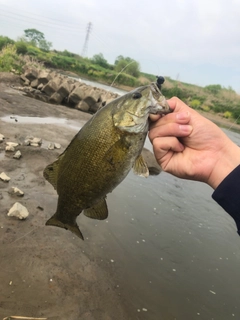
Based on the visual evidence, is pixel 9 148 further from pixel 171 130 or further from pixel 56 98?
pixel 56 98

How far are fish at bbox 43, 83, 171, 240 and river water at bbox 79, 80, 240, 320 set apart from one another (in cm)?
308

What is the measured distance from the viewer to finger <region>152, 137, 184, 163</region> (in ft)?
8.71

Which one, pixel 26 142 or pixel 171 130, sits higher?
pixel 171 130

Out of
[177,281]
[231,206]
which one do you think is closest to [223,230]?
[177,281]

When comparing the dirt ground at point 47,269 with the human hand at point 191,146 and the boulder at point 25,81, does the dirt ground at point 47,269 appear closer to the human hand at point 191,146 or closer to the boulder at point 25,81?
the human hand at point 191,146

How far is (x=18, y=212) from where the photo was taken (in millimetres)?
5566

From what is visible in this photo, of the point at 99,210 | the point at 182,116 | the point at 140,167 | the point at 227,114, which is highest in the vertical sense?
the point at 182,116

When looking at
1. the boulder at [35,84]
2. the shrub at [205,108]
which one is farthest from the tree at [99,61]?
the boulder at [35,84]

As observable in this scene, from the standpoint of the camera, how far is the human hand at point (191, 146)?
8.44 feet

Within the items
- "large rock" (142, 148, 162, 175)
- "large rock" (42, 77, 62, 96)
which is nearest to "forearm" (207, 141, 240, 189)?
"large rock" (142, 148, 162, 175)

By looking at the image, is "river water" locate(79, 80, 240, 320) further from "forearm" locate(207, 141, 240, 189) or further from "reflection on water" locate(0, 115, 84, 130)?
"reflection on water" locate(0, 115, 84, 130)

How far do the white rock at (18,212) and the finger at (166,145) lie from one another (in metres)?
3.60

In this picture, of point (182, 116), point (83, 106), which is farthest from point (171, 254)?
A: point (83, 106)

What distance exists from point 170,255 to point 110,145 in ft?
15.9
